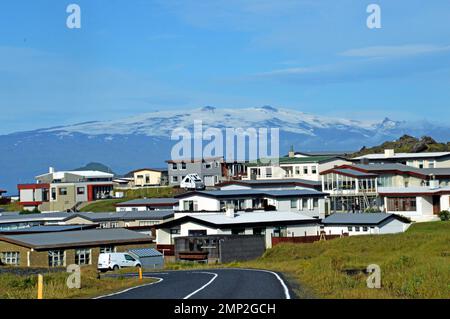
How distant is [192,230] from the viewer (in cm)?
6084

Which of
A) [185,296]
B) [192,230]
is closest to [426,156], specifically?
[192,230]

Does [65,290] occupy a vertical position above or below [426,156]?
below

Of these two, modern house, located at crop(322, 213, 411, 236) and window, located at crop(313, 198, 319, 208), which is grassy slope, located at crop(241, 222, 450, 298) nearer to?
modern house, located at crop(322, 213, 411, 236)

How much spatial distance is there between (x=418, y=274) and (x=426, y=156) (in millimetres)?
76008

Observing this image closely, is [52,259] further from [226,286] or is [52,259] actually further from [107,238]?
[226,286]

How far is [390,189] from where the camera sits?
79562 millimetres

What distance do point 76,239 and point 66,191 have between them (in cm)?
6089

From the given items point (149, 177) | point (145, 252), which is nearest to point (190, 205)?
point (145, 252)

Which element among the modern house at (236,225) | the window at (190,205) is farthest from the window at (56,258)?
the window at (190,205)

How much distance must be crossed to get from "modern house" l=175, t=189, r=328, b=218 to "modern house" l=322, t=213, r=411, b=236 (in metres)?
5.16

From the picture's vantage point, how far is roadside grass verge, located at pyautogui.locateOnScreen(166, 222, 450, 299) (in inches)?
932

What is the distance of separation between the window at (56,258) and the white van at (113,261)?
310 centimetres

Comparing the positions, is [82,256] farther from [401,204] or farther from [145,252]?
[401,204]
